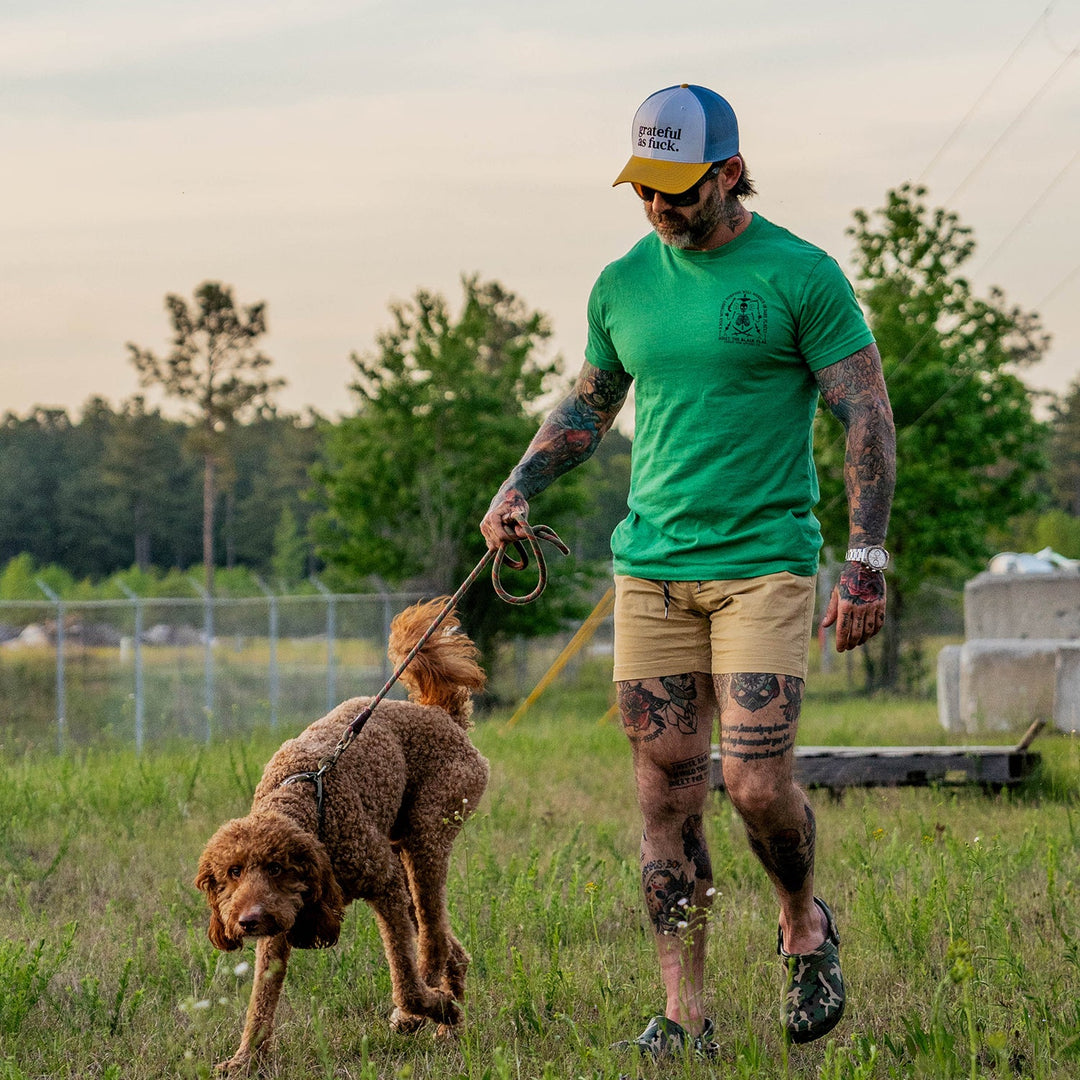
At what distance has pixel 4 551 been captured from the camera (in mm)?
88812

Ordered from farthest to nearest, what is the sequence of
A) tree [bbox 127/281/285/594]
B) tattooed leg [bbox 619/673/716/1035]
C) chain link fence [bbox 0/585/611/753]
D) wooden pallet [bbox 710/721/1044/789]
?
1. tree [bbox 127/281/285/594]
2. chain link fence [bbox 0/585/611/753]
3. wooden pallet [bbox 710/721/1044/789]
4. tattooed leg [bbox 619/673/716/1035]

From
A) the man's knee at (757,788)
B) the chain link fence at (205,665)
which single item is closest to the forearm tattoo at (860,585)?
the man's knee at (757,788)

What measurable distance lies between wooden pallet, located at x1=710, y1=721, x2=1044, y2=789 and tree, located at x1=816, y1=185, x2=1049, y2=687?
14.6m

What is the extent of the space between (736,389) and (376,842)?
1.74 metres

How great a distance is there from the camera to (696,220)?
3.92m

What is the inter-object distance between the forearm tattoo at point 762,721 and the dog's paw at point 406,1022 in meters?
1.32

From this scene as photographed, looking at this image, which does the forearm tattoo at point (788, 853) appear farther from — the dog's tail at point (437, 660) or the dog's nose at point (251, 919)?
the dog's nose at point (251, 919)

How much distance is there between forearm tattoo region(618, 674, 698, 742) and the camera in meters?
4.11

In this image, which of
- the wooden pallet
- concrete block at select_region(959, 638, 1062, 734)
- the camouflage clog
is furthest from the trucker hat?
concrete block at select_region(959, 638, 1062, 734)

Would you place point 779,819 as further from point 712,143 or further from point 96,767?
point 96,767

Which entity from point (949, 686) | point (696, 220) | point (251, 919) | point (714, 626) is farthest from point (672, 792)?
point (949, 686)

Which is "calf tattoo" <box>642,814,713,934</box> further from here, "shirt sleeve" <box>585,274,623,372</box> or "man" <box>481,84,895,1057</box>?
"shirt sleeve" <box>585,274,623,372</box>

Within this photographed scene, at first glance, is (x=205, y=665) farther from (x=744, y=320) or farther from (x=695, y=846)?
(x=744, y=320)

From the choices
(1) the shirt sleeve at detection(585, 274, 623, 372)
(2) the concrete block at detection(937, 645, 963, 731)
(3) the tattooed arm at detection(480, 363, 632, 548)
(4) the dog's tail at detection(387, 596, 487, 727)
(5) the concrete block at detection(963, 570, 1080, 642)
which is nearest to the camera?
(1) the shirt sleeve at detection(585, 274, 623, 372)
